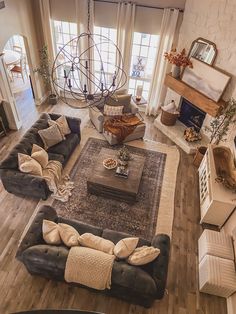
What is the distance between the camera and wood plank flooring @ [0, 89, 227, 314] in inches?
129

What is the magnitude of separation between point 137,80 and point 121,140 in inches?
88.9

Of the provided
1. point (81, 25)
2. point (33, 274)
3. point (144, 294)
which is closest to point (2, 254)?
point (33, 274)

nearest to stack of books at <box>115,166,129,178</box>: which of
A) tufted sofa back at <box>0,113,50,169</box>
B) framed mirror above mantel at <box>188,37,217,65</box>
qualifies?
tufted sofa back at <box>0,113,50,169</box>

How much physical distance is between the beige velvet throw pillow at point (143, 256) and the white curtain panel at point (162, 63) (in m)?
4.87

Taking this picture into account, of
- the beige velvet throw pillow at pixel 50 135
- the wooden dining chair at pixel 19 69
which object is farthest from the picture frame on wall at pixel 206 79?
the wooden dining chair at pixel 19 69

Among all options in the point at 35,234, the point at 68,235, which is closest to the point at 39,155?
the point at 35,234

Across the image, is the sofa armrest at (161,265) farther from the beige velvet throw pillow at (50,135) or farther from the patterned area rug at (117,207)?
the beige velvet throw pillow at (50,135)

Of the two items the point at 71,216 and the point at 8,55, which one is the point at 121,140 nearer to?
the point at 71,216

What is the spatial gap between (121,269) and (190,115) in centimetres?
461

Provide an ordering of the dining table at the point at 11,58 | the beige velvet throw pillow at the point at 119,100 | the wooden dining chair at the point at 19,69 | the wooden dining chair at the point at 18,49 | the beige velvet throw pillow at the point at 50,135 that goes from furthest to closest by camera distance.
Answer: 1. the wooden dining chair at the point at 18,49
2. the wooden dining chair at the point at 19,69
3. the dining table at the point at 11,58
4. the beige velvet throw pillow at the point at 119,100
5. the beige velvet throw pillow at the point at 50,135

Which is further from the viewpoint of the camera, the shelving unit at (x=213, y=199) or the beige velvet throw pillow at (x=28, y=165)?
the beige velvet throw pillow at (x=28, y=165)

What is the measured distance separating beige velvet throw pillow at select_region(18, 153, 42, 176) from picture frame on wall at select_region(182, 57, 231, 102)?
13.1 feet

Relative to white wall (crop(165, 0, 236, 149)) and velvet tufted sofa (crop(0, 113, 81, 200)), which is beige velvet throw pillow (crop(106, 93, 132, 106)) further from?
white wall (crop(165, 0, 236, 149))

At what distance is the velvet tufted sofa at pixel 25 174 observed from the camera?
4180mm
